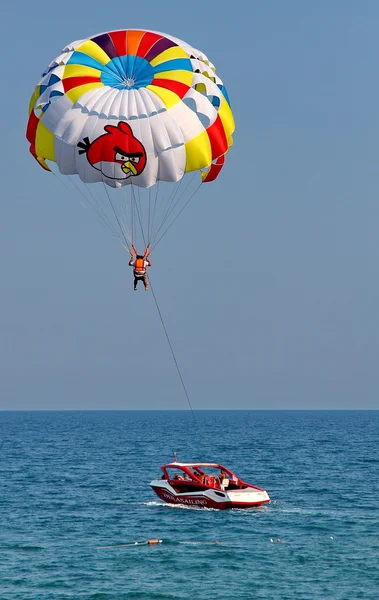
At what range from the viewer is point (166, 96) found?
4109 cm

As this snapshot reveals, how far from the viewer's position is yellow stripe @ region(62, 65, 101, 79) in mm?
41625

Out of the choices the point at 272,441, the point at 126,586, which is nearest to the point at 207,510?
the point at 126,586

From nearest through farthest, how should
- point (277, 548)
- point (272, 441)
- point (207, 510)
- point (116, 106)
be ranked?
point (116, 106) → point (277, 548) → point (207, 510) → point (272, 441)

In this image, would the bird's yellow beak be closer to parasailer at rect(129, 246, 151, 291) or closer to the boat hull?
parasailer at rect(129, 246, 151, 291)

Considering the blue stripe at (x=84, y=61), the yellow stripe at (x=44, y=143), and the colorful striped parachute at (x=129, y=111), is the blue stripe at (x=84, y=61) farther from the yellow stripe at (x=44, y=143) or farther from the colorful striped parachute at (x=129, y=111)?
the yellow stripe at (x=44, y=143)

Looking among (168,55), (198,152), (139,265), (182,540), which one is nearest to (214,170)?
(198,152)

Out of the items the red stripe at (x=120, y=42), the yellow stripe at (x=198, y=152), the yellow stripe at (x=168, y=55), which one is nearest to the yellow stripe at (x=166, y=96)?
the yellow stripe at (x=168, y=55)

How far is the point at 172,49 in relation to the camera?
4269 centimetres

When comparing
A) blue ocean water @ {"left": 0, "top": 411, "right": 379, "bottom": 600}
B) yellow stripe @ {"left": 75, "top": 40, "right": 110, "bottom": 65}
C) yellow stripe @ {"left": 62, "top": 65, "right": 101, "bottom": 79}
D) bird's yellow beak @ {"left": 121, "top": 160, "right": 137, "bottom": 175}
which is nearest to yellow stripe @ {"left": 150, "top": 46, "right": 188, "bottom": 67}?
yellow stripe @ {"left": 75, "top": 40, "right": 110, "bottom": 65}

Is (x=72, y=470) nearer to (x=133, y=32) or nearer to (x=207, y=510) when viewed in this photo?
(x=207, y=510)

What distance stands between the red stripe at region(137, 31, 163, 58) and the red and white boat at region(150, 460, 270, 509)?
23.6 m

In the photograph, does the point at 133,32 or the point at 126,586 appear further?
the point at 133,32

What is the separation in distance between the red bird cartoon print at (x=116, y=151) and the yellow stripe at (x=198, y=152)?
2113mm

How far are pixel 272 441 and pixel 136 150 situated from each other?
309ft
